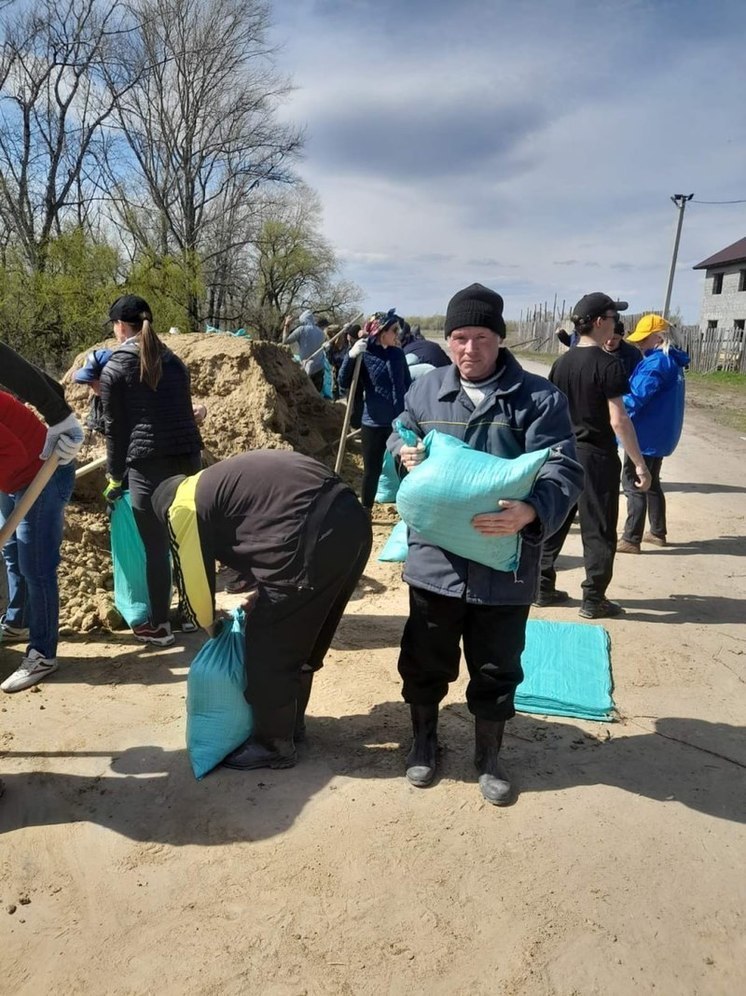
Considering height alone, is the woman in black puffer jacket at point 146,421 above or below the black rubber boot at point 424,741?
above

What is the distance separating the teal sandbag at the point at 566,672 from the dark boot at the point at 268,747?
1128mm

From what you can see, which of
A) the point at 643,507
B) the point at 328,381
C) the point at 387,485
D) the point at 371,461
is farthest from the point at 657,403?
the point at 328,381

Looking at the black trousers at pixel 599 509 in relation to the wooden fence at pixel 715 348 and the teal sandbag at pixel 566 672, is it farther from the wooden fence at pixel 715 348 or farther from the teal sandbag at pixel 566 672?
the wooden fence at pixel 715 348

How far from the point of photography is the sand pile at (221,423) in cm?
447

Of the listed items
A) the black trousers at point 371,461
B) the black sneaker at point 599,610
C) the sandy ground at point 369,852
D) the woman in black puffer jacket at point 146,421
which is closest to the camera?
the sandy ground at point 369,852

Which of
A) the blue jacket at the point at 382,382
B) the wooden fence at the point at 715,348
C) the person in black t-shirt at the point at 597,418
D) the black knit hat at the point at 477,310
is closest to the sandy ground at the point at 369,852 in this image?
the person in black t-shirt at the point at 597,418

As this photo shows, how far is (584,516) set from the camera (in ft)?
13.3

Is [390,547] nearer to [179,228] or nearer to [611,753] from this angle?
[611,753]

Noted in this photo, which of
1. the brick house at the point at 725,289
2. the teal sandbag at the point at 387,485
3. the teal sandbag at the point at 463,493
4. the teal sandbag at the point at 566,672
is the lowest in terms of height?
the teal sandbag at the point at 566,672

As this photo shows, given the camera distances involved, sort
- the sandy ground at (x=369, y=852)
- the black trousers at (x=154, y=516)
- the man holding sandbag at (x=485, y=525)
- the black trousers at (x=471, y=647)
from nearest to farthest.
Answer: the sandy ground at (x=369, y=852) < the man holding sandbag at (x=485, y=525) < the black trousers at (x=471, y=647) < the black trousers at (x=154, y=516)

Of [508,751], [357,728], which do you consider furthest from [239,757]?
[508,751]

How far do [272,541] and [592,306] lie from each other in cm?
250

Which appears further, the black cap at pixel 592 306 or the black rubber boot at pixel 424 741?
the black cap at pixel 592 306

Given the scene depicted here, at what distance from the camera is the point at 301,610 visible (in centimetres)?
248
